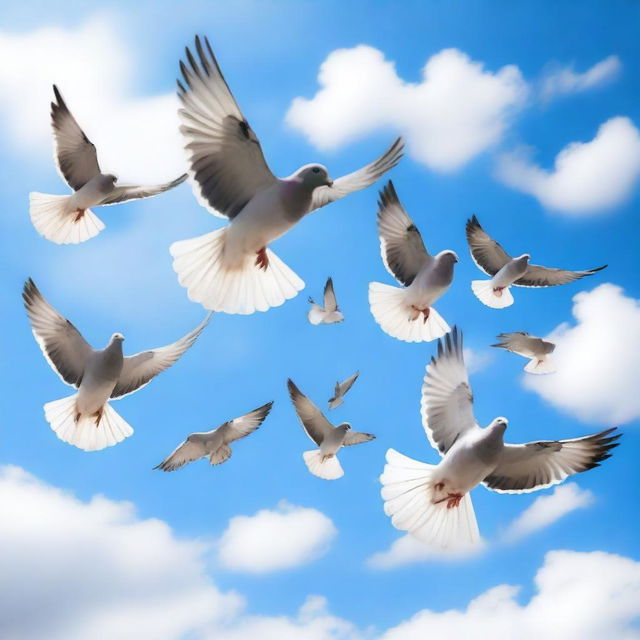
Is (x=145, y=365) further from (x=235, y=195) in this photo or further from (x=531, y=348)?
(x=531, y=348)

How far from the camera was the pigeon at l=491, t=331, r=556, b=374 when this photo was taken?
1216cm

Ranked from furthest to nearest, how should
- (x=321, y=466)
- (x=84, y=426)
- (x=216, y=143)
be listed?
(x=321, y=466) < (x=84, y=426) < (x=216, y=143)

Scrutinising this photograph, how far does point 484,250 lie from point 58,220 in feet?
19.2

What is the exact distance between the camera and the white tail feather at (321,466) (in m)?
11.3

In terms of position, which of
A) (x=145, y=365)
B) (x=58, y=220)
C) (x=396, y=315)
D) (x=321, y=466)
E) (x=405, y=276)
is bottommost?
(x=321, y=466)

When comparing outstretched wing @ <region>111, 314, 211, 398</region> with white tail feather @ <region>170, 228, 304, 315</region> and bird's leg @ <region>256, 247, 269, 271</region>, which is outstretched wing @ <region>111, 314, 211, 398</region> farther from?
bird's leg @ <region>256, 247, 269, 271</region>

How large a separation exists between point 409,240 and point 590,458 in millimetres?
3613

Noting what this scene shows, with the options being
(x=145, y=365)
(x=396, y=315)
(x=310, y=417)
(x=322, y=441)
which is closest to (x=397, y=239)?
(x=396, y=315)

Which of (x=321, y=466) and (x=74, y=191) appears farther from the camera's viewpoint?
(x=321, y=466)

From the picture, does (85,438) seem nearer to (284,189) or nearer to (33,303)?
(33,303)

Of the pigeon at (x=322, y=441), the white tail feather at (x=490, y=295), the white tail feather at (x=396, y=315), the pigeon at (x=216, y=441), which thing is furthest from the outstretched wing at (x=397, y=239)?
the pigeon at (x=216, y=441)

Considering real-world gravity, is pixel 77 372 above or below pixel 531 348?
below

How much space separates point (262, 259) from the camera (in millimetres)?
7398

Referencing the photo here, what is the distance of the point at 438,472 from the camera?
736cm
